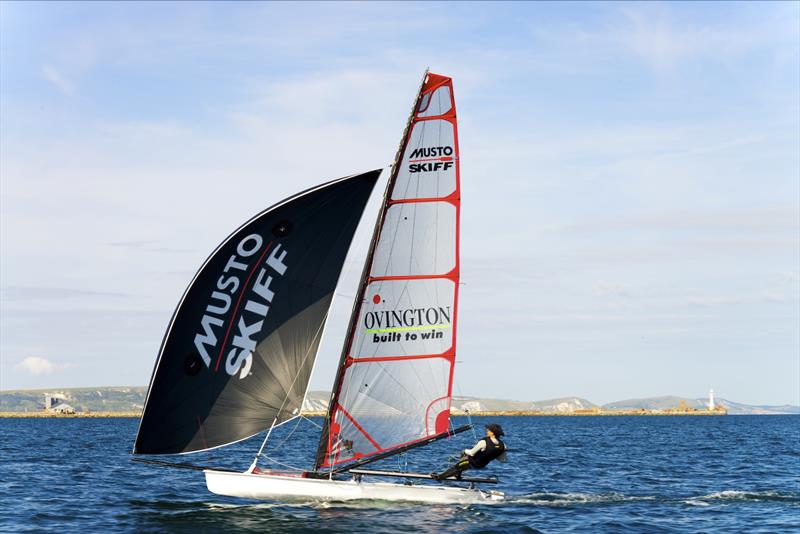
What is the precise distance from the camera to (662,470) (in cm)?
3612

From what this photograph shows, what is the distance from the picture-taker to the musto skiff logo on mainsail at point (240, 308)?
20.5m

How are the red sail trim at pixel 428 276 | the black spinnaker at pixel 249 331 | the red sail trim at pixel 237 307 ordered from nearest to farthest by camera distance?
the black spinnaker at pixel 249 331 → the red sail trim at pixel 237 307 → the red sail trim at pixel 428 276

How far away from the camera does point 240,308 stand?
20.6 meters

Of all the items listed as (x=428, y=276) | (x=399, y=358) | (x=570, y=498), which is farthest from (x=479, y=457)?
(x=570, y=498)

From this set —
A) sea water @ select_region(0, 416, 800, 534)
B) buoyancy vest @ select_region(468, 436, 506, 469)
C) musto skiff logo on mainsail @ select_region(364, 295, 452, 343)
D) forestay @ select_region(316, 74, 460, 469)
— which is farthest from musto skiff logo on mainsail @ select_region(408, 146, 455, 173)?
sea water @ select_region(0, 416, 800, 534)

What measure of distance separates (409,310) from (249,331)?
379cm

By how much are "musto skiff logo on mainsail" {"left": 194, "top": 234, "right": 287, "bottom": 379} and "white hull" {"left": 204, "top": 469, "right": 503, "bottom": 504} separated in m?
2.44

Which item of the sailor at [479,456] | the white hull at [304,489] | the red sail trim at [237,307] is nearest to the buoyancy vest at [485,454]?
the sailor at [479,456]

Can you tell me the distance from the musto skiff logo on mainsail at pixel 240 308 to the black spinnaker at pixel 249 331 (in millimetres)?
23

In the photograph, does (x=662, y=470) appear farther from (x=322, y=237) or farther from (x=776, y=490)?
(x=322, y=237)

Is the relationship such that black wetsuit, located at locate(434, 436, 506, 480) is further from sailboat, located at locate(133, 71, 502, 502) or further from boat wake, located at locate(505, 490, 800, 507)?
boat wake, located at locate(505, 490, 800, 507)

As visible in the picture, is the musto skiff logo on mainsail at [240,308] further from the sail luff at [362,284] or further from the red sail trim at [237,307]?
the sail luff at [362,284]

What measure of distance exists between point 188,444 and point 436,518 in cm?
593

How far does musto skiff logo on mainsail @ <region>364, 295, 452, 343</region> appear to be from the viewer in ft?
69.7
